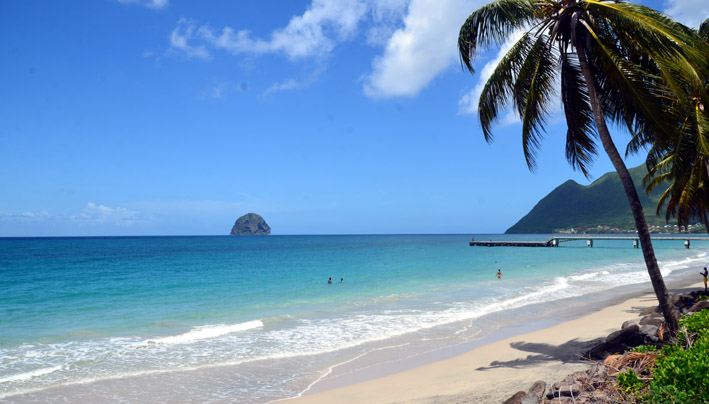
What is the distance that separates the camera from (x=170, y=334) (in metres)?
14.5

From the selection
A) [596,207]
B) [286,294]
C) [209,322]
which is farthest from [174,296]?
[596,207]

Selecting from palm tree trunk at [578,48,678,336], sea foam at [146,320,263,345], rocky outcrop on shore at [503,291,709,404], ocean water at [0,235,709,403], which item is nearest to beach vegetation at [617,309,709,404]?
rocky outcrop on shore at [503,291,709,404]

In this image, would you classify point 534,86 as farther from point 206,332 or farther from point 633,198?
point 206,332

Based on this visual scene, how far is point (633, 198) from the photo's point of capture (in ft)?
25.7

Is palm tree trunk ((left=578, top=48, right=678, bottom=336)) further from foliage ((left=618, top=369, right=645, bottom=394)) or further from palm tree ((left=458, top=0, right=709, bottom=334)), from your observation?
foliage ((left=618, top=369, right=645, bottom=394))

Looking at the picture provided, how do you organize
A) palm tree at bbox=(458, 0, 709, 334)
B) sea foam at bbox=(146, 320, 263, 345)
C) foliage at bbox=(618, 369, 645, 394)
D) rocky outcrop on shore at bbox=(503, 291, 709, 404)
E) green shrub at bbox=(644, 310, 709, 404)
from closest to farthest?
green shrub at bbox=(644, 310, 709, 404) → foliage at bbox=(618, 369, 645, 394) → rocky outcrop on shore at bbox=(503, 291, 709, 404) → palm tree at bbox=(458, 0, 709, 334) → sea foam at bbox=(146, 320, 263, 345)

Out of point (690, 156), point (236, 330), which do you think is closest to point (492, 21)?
point (690, 156)

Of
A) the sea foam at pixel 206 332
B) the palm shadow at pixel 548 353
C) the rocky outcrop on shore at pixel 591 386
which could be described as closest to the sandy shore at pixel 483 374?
the palm shadow at pixel 548 353

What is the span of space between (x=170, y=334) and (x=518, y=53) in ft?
44.8

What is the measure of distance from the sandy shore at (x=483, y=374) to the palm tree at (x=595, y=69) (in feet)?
8.76

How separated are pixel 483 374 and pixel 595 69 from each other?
22.3 ft

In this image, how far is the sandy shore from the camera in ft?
26.3

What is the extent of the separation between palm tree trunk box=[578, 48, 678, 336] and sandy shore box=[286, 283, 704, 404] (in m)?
1.90

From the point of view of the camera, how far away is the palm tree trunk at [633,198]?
308 inches
